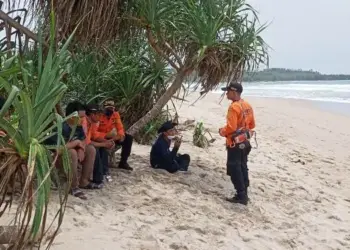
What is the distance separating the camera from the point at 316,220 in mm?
5410

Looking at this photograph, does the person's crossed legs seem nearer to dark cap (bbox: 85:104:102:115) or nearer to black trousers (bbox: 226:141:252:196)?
dark cap (bbox: 85:104:102:115)

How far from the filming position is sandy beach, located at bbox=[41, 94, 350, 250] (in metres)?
4.09

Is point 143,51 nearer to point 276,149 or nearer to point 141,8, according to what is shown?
point 141,8

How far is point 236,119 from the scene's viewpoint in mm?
5438

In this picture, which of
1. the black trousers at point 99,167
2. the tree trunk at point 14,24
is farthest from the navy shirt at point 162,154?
the tree trunk at point 14,24

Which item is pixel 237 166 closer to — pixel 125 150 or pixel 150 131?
pixel 125 150

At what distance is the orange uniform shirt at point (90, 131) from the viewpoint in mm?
5072

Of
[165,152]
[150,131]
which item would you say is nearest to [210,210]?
[165,152]

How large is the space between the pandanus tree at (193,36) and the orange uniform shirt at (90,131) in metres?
0.81

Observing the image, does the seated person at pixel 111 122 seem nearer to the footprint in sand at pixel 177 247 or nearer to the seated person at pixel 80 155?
the seated person at pixel 80 155

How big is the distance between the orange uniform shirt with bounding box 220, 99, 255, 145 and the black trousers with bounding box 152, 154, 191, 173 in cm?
102

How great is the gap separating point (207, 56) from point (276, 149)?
4224 mm

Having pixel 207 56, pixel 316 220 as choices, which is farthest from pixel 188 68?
pixel 316 220

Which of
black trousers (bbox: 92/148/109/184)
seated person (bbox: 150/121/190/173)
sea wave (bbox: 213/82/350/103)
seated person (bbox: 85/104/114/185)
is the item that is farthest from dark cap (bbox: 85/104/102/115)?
sea wave (bbox: 213/82/350/103)
